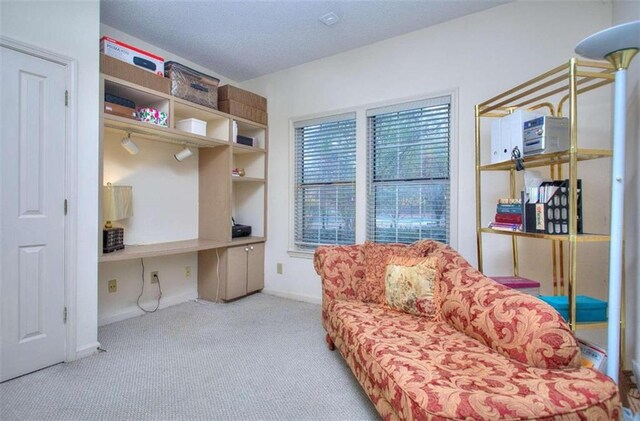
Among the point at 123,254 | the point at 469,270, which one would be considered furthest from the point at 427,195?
the point at 123,254

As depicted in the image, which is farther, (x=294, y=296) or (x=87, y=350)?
(x=294, y=296)

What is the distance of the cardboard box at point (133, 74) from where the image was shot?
7.74ft

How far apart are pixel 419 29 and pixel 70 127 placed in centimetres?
284

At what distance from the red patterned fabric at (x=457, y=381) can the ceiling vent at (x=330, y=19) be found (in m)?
2.38

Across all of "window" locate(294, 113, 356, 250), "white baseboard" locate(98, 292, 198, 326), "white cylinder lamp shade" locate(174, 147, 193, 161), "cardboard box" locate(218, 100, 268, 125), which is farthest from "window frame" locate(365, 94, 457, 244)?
"white baseboard" locate(98, 292, 198, 326)

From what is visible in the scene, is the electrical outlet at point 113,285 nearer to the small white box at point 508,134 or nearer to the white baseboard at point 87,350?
the white baseboard at point 87,350

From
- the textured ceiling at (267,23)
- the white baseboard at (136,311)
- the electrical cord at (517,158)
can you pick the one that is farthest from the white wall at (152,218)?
the electrical cord at (517,158)

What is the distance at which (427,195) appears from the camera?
2.83m

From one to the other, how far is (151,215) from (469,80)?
3.13 meters

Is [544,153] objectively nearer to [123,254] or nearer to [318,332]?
[318,332]

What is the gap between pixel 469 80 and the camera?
260 centimetres

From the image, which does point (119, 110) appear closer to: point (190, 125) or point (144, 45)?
point (190, 125)

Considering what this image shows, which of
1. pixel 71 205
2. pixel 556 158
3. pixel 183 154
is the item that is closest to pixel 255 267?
pixel 183 154

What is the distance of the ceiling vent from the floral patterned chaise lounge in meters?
1.98
